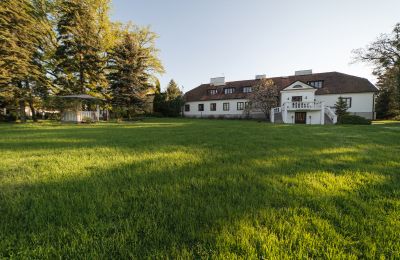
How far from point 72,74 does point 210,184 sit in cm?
2510

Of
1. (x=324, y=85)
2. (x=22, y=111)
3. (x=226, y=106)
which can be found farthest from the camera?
(x=226, y=106)

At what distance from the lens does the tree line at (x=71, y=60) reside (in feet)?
59.9

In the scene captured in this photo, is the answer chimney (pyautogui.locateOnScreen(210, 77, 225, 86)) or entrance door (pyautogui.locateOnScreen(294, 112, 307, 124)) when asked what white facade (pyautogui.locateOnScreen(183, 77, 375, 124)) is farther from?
chimney (pyautogui.locateOnScreen(210, 77, 225, 86))

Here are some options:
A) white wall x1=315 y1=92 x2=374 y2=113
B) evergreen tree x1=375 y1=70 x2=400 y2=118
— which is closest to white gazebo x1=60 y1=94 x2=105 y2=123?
white wall x1=315 y1=92 x2=374 y2=113

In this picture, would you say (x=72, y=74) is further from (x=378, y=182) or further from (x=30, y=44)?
(x=378, y=182)

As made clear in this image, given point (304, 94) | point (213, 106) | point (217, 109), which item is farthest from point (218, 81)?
point (304, 94)

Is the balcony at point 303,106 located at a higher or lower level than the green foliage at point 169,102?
lower

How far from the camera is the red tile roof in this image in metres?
24.6

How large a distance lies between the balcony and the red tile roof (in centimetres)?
656

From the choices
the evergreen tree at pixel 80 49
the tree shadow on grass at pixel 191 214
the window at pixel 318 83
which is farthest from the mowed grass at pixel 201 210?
the window at pixel 318 83

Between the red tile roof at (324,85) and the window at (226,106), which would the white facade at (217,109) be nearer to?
the window at (226,106)

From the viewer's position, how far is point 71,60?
66.7 ft

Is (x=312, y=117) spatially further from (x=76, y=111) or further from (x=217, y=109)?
(x=76, y=111)

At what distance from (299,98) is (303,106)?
13.2ft
